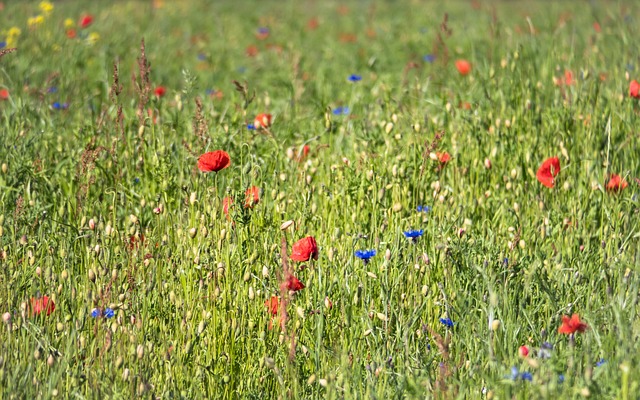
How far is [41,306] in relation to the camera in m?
2.26

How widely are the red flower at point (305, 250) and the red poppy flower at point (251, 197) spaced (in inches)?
Result: 11.5

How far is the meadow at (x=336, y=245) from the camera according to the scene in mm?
2107

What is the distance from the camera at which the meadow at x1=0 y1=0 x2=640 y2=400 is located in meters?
2.11

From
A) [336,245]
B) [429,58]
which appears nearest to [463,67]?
[429,58]

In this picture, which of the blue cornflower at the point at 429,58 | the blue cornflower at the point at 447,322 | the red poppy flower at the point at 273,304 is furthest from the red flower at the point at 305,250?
the blue cornflower at the point at 429,58

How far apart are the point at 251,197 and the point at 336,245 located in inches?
12.7

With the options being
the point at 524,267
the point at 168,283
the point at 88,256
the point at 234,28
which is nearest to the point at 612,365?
the point at 524,267

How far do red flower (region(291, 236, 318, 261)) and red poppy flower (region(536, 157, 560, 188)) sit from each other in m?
1.09

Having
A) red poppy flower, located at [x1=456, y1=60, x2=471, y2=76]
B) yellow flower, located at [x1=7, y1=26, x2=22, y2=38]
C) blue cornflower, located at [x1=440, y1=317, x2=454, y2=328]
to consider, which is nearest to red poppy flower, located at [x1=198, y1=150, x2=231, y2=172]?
blue cornflower, located at [x1=440, y1=317, x2=454, y2=328]

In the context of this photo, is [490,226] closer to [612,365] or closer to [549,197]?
[549,197]

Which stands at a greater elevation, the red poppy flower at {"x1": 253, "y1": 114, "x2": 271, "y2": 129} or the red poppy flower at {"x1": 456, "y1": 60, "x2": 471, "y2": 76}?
the red poppy flower at {"x1": 253, "y1": 114, "x2": 271, "y2": 129}

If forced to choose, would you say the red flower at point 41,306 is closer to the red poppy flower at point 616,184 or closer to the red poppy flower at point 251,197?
the red poppy flower at point 251,197

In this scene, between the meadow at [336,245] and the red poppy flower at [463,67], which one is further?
the red poppy flower at [463,67]

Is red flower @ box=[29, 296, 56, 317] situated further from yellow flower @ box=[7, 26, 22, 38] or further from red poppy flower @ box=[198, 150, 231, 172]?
yellow flower @ box=[7, 26, 22, 38]
